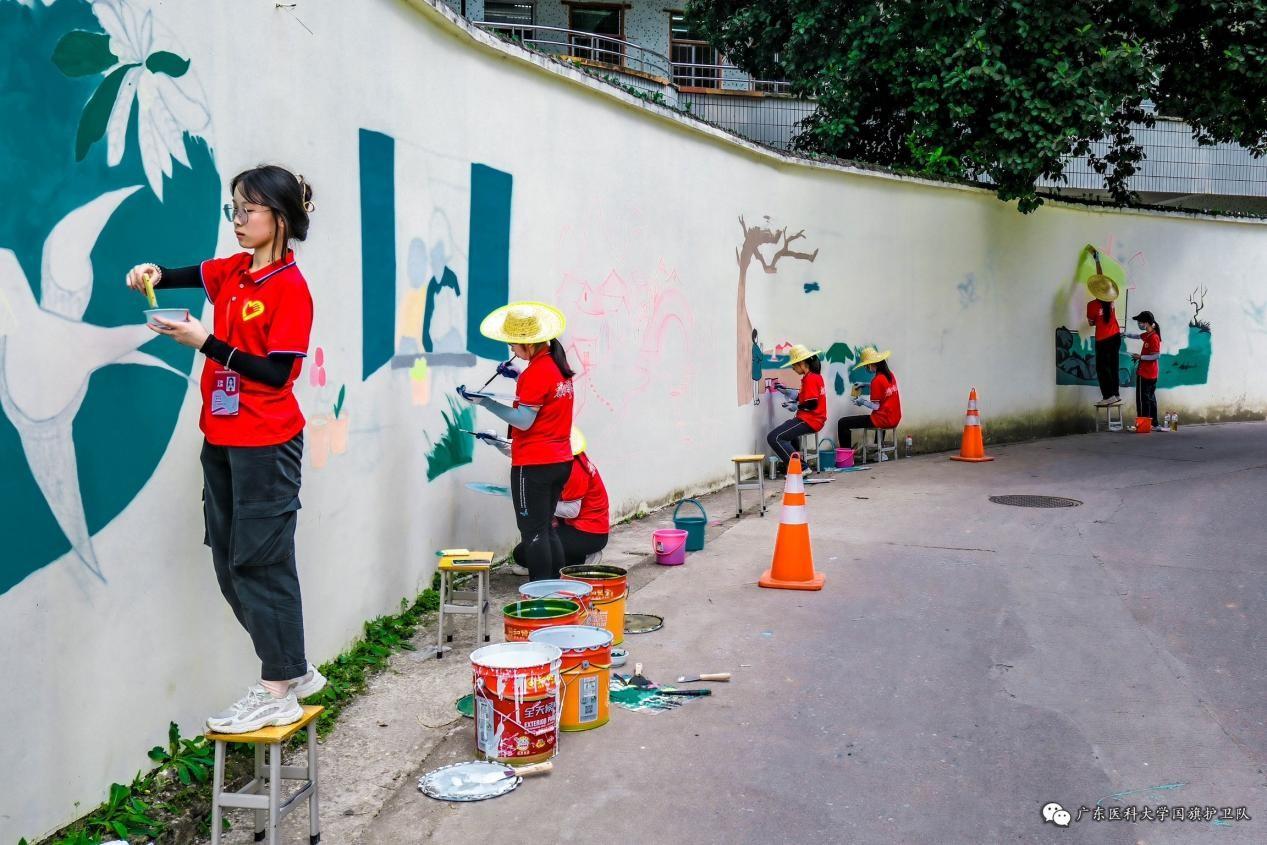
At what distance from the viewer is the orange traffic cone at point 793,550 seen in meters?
7.29

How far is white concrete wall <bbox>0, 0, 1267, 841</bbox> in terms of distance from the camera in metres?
3.61

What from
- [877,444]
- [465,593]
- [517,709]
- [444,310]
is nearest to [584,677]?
[517,709]

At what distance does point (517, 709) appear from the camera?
168 inches

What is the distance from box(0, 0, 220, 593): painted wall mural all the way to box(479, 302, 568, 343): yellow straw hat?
2.19 m

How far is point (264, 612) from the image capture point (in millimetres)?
3725

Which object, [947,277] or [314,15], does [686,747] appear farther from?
[947,277]

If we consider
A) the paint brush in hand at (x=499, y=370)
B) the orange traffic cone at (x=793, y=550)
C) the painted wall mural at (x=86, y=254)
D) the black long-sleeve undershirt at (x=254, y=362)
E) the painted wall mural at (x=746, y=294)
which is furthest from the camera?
the painted wall mural at (x=746, y=294)

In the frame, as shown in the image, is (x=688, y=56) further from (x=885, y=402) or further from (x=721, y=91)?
(x=885, y=402)

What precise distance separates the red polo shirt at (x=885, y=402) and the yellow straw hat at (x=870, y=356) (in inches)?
7.9

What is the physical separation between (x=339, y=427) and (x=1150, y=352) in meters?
15.0

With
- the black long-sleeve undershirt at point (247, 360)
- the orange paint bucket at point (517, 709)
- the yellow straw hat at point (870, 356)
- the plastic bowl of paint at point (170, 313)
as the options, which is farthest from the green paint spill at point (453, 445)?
the yellow straw hat at point (870, 356)

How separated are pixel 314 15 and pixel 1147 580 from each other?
635 cm

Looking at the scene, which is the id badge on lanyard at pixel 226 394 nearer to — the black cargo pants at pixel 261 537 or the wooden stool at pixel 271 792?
the black cargo pants at pixel 261 537

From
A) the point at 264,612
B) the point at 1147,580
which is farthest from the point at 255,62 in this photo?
the point at 1147,580
